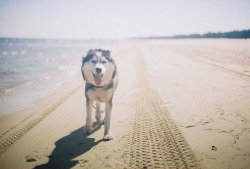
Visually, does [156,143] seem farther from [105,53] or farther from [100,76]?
[105,53]

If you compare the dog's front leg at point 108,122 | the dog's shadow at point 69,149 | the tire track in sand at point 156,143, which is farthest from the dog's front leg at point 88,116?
the tire track in sand at point 156,143

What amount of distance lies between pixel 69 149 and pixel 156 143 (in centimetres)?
184

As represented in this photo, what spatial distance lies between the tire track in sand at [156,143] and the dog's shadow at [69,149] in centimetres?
91

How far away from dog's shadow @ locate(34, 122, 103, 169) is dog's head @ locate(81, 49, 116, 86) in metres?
1.38

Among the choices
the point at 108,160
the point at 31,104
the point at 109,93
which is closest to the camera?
the point at 108,160

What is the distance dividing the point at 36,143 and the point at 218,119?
4.62 meters

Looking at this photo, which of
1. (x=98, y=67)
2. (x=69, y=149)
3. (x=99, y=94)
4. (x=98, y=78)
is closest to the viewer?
(x=98, y=67)

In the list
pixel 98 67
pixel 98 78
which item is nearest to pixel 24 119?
pixel 98 78

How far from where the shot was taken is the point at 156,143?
145 inches

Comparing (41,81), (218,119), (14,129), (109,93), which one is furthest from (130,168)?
(41,81)

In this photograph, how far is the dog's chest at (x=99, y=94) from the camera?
12.4 feet

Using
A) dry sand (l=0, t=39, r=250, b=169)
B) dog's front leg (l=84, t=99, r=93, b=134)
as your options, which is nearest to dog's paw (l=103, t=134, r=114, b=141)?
dry sand (l=0, t=39, r=250, b=169)

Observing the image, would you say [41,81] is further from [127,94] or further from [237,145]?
[237,145]

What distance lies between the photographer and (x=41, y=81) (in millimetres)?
10805
